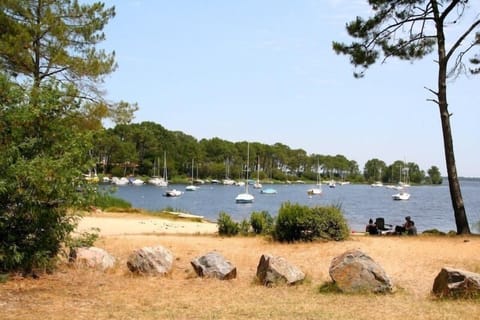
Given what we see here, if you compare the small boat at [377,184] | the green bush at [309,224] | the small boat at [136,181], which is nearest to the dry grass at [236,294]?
the green bush at [309,224]

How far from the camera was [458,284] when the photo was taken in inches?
313

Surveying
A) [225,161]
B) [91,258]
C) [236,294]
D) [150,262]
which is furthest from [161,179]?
[236,294]

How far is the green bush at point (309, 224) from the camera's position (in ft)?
45.4

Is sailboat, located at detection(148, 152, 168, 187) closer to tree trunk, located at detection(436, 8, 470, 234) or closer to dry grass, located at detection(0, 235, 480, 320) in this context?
tree trunk, located at detection(436, 8, 470, 234)

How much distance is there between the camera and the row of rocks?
8.03 metres

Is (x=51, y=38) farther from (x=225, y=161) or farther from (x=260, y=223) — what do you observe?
(x=225, y=161)

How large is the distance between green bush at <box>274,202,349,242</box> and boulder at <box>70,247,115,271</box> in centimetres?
501

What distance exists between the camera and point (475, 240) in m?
14.4

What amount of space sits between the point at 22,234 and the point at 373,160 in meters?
161

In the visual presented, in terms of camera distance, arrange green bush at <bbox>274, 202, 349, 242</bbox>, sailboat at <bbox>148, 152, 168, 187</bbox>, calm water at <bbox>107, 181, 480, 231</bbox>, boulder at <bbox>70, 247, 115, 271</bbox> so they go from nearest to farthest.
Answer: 1. boulder at <bbox>70, 247, 115, 271</bbox>
2. green bush at <bbox>274, 202, 349, 242</bbox>
3. calm water at <bbox>107, 181, 480, 231</bbox>
4. sailboat at <bbox>148, 152, 168, 187</bbox>

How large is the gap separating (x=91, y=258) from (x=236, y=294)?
3409 mm

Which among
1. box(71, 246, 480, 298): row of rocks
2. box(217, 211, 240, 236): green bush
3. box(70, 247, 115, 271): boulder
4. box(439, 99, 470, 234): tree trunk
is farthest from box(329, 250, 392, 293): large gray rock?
box(439, 99, 470, 234): tree trunk

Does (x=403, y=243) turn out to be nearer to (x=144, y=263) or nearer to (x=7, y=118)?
(x=144, y=263)

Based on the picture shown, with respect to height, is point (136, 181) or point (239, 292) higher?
point (136, 181)
